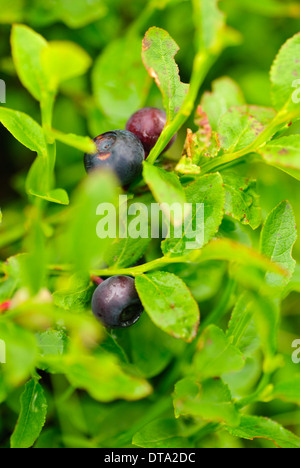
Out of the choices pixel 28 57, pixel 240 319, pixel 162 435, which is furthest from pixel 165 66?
pixel 162 435

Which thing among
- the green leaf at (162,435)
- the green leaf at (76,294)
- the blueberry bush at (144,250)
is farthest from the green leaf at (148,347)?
the green leaf at (76,294)

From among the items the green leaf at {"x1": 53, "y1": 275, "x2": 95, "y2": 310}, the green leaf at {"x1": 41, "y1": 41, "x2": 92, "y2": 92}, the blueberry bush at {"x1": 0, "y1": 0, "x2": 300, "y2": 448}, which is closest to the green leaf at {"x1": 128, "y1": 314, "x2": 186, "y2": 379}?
the blueberry bush at {"x1": 0, "y1": 0, "x2": 300, "y2": 448}

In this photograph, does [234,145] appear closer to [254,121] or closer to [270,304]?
[254,121]

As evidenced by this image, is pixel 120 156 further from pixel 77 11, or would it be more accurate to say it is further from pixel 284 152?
pixel 77 11

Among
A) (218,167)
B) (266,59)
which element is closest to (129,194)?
(218,167)

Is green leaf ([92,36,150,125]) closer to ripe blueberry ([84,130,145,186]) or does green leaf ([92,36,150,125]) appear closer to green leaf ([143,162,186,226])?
ripe blueberry ([84,130,145,186])
